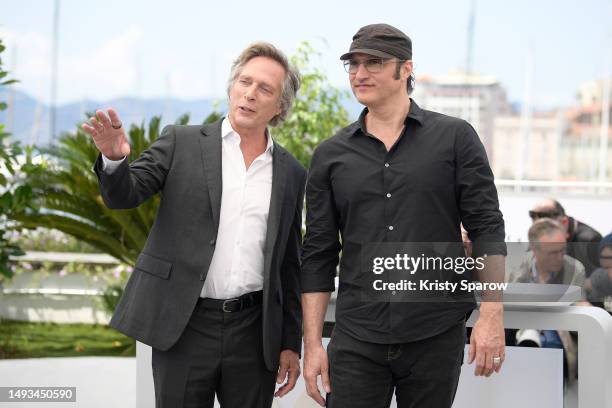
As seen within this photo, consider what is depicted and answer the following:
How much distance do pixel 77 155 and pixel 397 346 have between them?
5.98 m

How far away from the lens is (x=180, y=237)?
2666 millimetres

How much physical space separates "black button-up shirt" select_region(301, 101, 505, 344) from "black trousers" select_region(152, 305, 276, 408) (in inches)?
12.8

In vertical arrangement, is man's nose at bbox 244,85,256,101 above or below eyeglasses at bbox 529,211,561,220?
above

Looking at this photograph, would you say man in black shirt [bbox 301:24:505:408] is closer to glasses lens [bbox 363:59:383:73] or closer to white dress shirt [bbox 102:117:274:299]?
glasses lens [bbox 363:59:383:73]

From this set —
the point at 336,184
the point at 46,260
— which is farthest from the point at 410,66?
the point at 46,260

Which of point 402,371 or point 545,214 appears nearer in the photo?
point 402,371

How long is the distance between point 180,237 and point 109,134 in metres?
0.42

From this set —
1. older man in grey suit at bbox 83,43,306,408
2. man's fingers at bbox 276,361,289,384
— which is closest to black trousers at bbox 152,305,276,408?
older man in grey suit at bbox 83,43,306,408

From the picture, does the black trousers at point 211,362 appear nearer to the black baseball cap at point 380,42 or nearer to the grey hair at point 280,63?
the grey hair at point 280,63

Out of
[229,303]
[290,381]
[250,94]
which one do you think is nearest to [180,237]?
[229,303]

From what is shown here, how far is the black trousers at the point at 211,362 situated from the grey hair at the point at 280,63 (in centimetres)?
76

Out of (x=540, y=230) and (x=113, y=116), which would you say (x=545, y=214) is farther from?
(x=113, y=116)

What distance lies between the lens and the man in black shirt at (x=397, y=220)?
2508 mm

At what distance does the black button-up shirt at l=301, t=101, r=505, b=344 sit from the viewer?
8.24 ft
